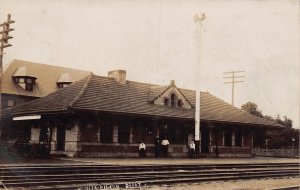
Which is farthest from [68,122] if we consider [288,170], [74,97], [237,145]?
[237,145]

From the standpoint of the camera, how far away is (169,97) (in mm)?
27312

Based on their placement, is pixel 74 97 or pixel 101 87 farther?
pixel 101 87

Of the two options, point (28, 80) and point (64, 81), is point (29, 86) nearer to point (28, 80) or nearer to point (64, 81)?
point (28, 80)

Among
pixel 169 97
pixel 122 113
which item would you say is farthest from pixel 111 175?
pixel 169 97

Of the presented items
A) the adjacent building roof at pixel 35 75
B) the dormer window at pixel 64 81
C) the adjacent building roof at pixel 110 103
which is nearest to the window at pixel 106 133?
the adjacent building roof at pixel 110 103

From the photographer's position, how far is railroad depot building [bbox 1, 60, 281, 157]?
69.9ft

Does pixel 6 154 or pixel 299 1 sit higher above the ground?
pixel 299 1

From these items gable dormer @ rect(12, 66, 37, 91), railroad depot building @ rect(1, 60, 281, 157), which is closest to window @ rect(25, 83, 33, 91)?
gable dormer @ rect(12, 66, 37, 91)

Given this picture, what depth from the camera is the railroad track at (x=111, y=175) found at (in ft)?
36.3

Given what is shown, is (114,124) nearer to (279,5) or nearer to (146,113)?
(146,113)

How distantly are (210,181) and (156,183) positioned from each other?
3.02 metres

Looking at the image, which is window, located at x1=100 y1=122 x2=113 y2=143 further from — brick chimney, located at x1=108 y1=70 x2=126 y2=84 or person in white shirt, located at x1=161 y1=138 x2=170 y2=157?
brick chimney, located at x1=108 y1=70 x2=126 y2=84

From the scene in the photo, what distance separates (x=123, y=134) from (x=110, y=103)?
209 cm

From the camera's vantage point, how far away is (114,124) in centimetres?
2266
